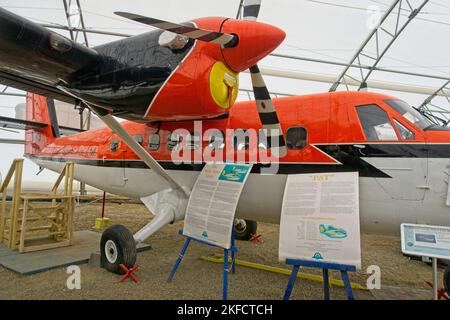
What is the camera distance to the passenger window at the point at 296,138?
4.65 metres

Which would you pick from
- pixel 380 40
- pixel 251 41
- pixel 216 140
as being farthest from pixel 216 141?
pixel 380 40

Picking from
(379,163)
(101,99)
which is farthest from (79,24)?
(379,163)

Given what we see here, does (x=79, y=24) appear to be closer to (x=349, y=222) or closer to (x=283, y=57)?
(x=283, y=57)

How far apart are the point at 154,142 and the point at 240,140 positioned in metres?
1.93

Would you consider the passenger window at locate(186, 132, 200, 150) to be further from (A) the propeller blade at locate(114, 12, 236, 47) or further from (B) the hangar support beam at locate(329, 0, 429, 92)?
(B) the hangar support beam at locate(329, 0, 429, 92)

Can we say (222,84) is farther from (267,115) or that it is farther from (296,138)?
(296,138)

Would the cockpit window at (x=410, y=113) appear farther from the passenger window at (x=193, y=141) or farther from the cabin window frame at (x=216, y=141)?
the passenger window at (x=193, y=141)

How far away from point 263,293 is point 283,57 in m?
11.2

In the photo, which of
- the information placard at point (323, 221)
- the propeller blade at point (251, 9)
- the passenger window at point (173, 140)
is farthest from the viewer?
the passenger window at point (173, 140)

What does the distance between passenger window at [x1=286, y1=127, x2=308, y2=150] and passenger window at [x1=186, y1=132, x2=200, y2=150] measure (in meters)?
1.62

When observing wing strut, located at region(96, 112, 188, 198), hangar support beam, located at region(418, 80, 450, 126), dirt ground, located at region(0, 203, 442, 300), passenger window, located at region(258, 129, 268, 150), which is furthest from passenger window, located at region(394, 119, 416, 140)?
hangar support beam, located at region(418, 80, 450, 126)

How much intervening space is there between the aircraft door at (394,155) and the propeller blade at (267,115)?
3.53 feet

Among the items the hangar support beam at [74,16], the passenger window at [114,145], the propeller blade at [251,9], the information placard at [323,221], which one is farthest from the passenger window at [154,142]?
the hangar support beam at [74,16]

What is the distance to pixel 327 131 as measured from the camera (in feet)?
14.8
